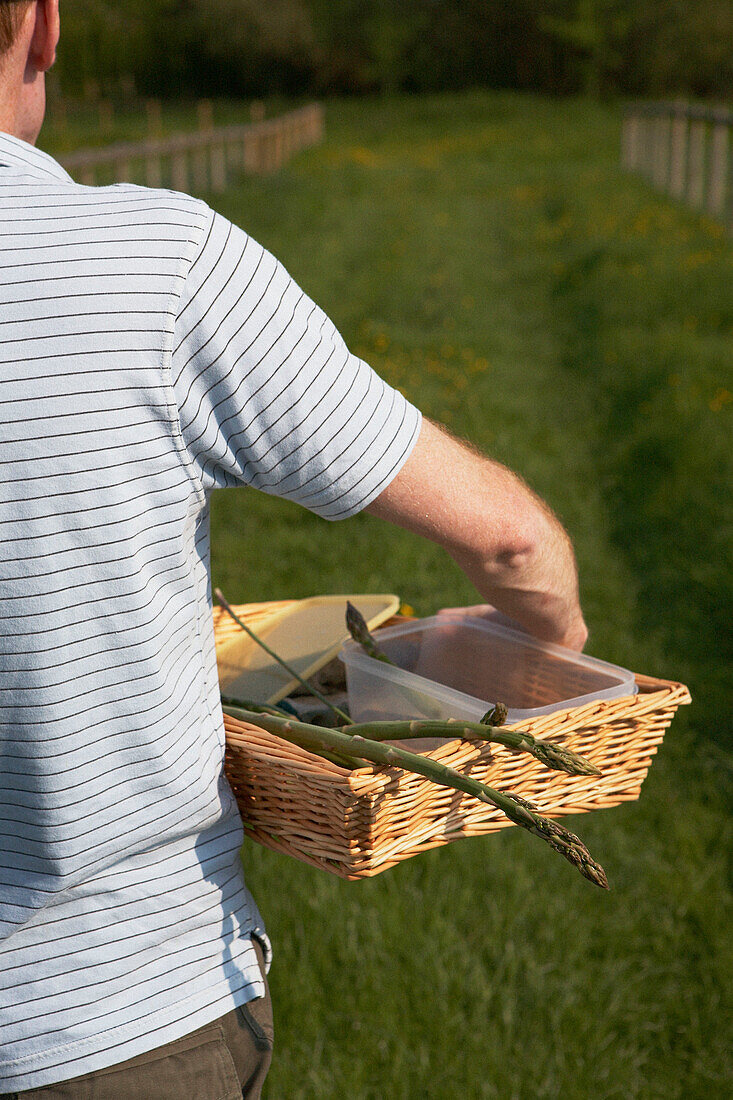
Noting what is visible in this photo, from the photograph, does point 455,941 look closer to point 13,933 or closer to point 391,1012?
point 391,1012

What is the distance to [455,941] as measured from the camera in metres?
2.83

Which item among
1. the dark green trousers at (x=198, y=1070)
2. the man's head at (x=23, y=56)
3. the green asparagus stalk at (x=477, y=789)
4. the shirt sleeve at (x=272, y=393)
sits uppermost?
the man's head at (x=23, y=56)

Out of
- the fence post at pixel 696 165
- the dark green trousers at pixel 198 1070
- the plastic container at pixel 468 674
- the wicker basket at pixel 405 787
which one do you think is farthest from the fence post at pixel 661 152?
the dark green trousers at pixel 198 1070

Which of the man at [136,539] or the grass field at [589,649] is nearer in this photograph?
the man at [136,539]

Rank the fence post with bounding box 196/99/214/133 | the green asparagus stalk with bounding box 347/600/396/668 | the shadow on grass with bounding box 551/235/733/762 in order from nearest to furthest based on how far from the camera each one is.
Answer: the green asparagus stalk with bounding box 347/600/396/668
the shadow on grass with bounding box 551/235/733/762
the fence post with bounding box 196/99/214/133

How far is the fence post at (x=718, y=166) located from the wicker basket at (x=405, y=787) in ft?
43.1

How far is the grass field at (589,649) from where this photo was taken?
8.46 feet

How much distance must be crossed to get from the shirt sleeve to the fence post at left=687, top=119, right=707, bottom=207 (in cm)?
1505

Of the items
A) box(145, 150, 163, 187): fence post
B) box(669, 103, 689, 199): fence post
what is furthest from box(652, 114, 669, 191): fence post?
box(145, 150, 163, 187): fence post

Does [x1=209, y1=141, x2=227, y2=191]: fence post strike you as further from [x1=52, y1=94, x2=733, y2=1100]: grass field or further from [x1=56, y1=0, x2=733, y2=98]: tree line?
[x1=56, y1=0, x2=733, y2=98]: tree line

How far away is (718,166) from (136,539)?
545 inches

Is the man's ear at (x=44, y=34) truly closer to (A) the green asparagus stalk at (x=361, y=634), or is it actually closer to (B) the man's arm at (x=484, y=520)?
(B) the man's arm at (x=484, y=520)

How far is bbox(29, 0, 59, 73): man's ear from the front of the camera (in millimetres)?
1166

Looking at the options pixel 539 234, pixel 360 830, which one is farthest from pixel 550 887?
pixel 539 234
